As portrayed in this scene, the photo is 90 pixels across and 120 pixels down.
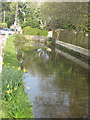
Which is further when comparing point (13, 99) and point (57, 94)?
point (57, 94)

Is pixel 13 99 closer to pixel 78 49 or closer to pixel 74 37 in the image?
pixel 78 49

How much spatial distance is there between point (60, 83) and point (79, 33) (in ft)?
55.8

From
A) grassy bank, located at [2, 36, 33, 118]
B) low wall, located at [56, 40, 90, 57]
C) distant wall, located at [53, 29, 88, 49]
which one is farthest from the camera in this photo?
distant wall, located at [53, 29, 88, 49]

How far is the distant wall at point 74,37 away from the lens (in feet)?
81.6

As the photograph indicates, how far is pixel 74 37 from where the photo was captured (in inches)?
1134

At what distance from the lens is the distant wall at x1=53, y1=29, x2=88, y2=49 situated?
24862mm

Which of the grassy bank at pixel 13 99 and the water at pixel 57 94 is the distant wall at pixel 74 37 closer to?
the water at pixel 57 94

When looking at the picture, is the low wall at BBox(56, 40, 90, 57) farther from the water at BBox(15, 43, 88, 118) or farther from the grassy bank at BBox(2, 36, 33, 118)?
the grassy bank at BBox(2, 36, 33, 118)

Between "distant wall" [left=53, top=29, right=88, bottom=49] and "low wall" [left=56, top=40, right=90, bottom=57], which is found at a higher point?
"distant wall" [left=53, top=29, right=88, bottom=49]

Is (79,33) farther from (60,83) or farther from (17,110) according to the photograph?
(17,110)

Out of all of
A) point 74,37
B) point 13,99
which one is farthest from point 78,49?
point 13,99

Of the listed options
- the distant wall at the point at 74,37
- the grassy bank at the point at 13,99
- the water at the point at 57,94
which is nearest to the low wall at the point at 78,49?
the distant wall at the point at 74,37

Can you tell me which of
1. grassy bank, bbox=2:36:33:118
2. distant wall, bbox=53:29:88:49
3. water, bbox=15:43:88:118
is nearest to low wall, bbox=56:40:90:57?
distant wall, bbox=53:29:88:49

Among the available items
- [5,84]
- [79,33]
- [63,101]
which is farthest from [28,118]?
[79,33]
